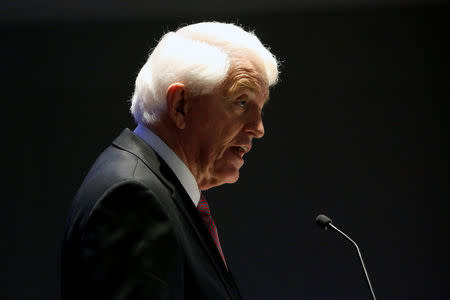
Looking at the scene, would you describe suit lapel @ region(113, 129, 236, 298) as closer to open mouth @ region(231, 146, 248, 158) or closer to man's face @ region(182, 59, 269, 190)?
man's face @ region(182, 59, 269, 190)

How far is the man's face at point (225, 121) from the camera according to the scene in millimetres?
1312

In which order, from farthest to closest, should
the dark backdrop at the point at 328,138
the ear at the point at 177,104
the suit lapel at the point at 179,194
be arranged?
the dark backdrop at the point at 328,138
the ear at the point at 177,104
the suit lapel at the point at 179,194

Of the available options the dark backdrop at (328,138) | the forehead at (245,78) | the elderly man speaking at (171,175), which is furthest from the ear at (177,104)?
the dark backdrop at (328,138)

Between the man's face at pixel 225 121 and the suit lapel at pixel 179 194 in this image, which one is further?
the man's face at pixel 225 121

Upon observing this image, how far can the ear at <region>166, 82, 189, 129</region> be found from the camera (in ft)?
4.20

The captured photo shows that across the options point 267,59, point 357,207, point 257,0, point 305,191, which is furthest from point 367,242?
point 267,59

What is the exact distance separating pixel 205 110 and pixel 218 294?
0.44 m

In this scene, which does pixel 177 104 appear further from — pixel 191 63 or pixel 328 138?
pixel 328 138

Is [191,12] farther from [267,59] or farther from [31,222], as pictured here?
[267,59]

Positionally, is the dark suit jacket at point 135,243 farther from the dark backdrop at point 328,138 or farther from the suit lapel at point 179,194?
the dark backdrop at point 328,138

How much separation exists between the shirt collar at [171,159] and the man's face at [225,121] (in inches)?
1.4

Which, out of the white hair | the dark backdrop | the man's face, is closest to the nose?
the man's face

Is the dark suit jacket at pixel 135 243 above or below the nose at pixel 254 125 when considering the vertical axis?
below

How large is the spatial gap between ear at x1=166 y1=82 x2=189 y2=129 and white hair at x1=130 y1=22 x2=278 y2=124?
0.05 feet
